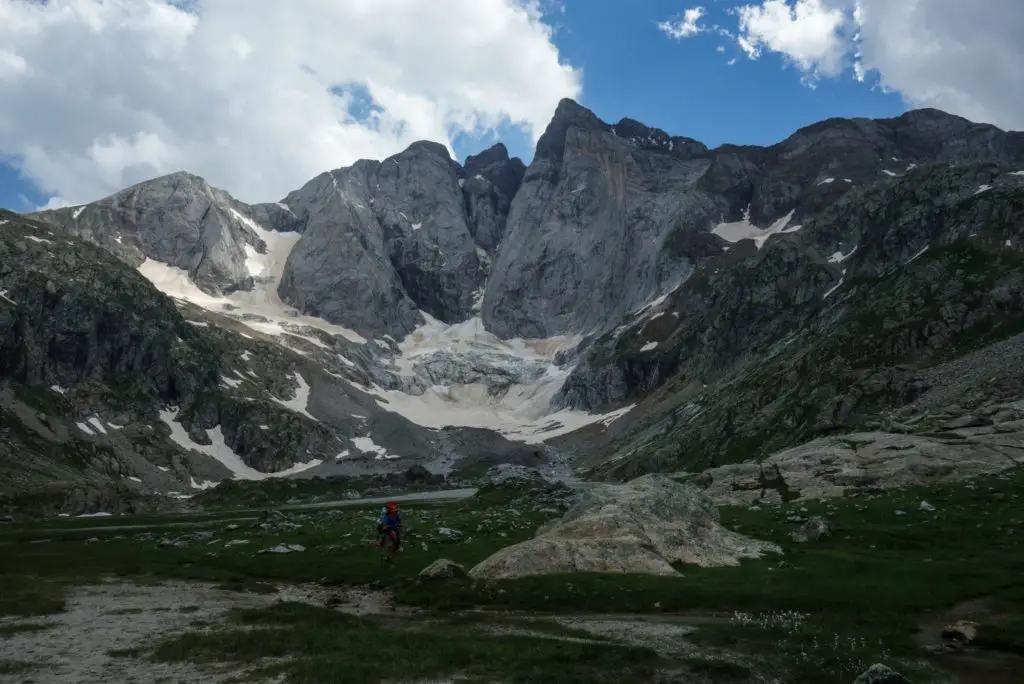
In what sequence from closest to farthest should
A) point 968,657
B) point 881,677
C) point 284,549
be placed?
point 881,677 → point 968,657 → point 284,549

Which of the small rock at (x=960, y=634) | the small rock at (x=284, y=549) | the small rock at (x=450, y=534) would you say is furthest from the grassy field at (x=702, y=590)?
the small rock at (x=284, y=549)

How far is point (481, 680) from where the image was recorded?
63.6 ft

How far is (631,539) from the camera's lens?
37.5 m

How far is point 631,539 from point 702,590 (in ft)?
21.5

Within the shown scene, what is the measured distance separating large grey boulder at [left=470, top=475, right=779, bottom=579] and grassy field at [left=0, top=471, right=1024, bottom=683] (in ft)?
5.47

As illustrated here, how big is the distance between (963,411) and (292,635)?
84587mm

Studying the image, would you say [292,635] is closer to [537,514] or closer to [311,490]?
[537,514]

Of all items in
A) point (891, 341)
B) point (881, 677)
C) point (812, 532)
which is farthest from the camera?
point (891, 341)

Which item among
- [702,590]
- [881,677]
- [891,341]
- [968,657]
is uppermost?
[891,341]

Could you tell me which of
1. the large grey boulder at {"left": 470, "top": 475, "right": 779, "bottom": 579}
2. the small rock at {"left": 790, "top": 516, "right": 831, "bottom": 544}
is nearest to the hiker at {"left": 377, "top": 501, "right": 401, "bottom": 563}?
the large grey boulder at {"left": 470, "top": 475, "right": 779, "bottom": 579}

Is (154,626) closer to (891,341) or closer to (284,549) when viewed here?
(284,549)

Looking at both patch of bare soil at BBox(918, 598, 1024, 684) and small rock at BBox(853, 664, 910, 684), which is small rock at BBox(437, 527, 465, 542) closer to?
patch of bare soil at BBox(918, 598, 1024, 684)

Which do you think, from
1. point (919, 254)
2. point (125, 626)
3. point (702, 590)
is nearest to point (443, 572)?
point (702, 590)

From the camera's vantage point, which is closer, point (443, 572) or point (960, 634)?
point (960, 634)
